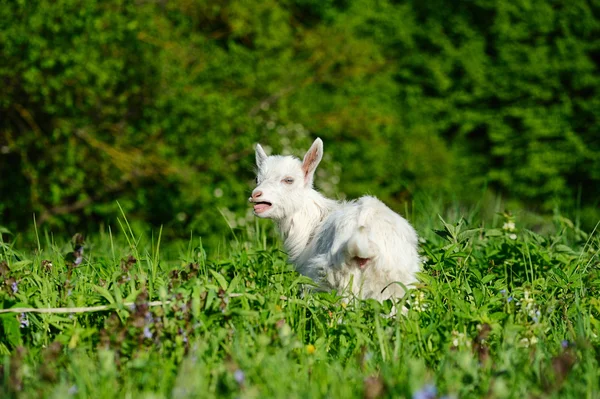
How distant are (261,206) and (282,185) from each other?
186mm

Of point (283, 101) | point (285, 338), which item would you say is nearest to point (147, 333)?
point (285, 338)

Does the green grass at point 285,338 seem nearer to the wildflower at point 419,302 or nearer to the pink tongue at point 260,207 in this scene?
the wildflower at point 419,302

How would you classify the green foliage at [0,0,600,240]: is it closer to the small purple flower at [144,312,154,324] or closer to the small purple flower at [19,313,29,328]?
the small purple flower at [19,313,29,328]

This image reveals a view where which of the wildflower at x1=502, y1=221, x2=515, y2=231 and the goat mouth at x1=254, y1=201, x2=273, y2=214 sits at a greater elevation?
the goat mouth at x1=254, y1=201, x2=273, y2=214

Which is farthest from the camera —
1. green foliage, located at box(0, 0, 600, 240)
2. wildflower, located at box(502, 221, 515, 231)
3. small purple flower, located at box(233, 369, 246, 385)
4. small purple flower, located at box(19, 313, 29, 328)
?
green foliage, located at box(0, 0, 600, 240)

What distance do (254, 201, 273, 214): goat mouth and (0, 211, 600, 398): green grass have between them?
41 centimetres

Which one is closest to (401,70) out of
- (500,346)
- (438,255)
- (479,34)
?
(479,34)

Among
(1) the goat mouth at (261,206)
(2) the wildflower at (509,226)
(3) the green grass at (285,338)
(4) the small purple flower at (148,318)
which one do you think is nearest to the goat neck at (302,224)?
(1) the goat mouth at (261,206)

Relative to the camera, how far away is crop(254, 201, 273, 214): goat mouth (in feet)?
13.5

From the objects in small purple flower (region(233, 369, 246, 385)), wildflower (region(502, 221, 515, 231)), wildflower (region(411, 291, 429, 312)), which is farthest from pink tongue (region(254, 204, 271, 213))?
small purple flower (region(233, 369, 246, 385))

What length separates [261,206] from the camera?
4105mm

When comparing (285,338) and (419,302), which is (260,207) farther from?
(285,338)

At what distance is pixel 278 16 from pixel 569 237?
7255 millimetres

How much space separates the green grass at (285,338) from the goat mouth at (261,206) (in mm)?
412
